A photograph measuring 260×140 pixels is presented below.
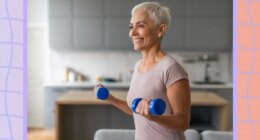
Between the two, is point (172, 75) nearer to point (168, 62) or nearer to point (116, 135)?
point (168, 62)

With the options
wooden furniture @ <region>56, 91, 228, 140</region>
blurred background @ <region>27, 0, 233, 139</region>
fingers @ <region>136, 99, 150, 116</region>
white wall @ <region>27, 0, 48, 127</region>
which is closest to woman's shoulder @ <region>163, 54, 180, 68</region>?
fingers @ <region>136, 99, 150, 116</region>

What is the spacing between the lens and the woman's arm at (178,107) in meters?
0.65

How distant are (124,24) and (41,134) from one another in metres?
1.65

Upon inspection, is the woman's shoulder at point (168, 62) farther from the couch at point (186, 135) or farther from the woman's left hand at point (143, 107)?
the couch at point (186, 135)

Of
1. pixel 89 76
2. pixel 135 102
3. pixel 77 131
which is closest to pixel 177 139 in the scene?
pixel 135 102

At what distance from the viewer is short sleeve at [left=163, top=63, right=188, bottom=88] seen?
0.74 m

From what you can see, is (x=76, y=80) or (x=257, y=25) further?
(x=76, y=80)

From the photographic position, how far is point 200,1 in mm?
4199

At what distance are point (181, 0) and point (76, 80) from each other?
1673 mm

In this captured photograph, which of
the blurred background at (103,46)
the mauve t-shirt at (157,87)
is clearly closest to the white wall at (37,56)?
the blurred background at (103,46)

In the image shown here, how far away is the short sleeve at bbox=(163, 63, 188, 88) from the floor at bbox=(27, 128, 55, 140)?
3.33m

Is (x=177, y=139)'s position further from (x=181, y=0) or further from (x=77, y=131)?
(x=181, y=0)
